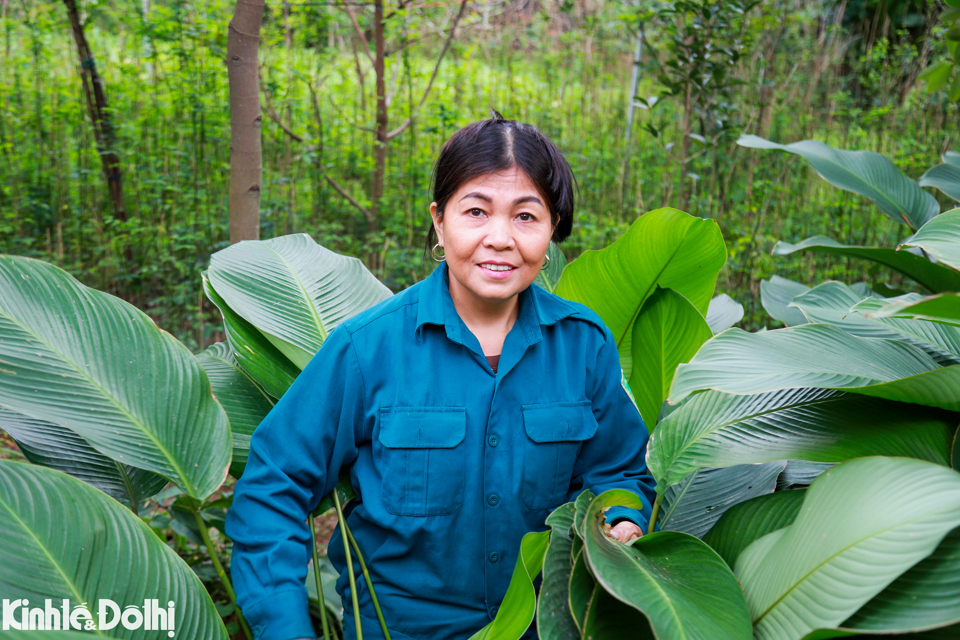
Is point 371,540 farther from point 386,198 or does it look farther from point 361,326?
point 386,198

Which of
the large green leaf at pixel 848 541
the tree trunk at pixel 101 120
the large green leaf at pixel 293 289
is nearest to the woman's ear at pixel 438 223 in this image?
the large green leaf at pixel 293 289

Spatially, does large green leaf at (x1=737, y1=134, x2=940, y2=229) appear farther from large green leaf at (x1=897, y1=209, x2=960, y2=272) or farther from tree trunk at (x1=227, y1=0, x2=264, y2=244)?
tree trunk at (x1=227, y1=0, x2=264, y2=244)

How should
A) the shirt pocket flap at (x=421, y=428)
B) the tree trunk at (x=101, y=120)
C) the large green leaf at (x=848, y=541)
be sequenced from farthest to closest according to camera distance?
1. the tree trunk at (x=101, y=120)
2. the shirt pocket flap at (x=421, y=428)
3. the large green leaf at (x=848, y=541)

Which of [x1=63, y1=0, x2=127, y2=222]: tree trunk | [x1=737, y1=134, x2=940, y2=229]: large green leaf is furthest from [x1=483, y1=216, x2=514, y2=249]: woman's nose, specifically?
[x1=63, y1=0, x2=127, y2=222]: tree trunk

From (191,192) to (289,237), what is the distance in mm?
2423

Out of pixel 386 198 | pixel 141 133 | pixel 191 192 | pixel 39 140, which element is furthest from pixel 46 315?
pixel 39 140

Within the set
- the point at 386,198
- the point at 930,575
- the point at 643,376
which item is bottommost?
the point at 386,198

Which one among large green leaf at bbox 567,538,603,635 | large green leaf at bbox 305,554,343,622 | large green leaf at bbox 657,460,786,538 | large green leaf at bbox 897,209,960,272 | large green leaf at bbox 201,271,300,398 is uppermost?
large green leaf at bbox 897,209,960,272

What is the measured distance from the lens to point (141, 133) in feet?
13.6

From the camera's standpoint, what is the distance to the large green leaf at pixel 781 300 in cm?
183

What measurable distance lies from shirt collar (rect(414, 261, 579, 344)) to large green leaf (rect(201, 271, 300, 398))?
1.16 ft

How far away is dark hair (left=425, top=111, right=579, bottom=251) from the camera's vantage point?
1.10m

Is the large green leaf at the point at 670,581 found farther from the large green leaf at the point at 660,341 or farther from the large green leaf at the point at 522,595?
the large green leaf at the point at 660,341

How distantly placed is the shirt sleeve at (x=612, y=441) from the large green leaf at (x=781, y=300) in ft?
2.40
